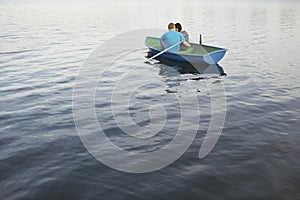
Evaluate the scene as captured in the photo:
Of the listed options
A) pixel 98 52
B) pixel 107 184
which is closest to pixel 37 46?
pixel 98 52

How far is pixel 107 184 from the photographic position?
608 centimetres

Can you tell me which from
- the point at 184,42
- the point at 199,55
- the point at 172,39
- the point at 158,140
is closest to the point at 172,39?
the point at 172,39

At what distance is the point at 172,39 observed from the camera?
52.9 ft

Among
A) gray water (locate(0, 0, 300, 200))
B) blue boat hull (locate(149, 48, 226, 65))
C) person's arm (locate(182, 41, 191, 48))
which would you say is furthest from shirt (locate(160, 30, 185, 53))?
gray water (locate(0, 0, 300, 200))

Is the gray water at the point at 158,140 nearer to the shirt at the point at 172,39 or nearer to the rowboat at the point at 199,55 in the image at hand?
the rowboat at the point at 199,55

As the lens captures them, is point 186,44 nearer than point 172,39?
No

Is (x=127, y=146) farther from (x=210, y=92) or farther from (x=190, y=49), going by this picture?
(x=190, y=49)

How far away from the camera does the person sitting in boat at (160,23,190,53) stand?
52.4ft

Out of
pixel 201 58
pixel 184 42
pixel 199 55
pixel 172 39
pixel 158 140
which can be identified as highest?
pixel 172 39

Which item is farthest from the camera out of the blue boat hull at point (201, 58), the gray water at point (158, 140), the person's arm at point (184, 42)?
the person's arm at point (184, 42)

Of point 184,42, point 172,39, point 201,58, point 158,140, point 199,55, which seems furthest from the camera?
point 184,42

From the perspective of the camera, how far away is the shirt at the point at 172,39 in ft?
52.3

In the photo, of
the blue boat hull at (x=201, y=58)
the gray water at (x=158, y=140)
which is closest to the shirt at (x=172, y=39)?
the blue boat hull at (x=201, y=58)

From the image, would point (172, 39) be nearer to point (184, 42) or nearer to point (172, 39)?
point (172, 39)
